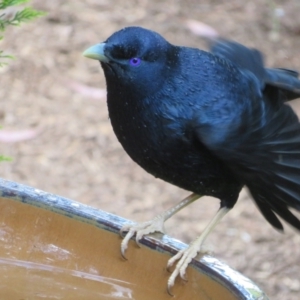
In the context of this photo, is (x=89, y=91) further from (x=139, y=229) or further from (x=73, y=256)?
(x=73, y=256)

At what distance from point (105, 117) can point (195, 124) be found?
3324 mm

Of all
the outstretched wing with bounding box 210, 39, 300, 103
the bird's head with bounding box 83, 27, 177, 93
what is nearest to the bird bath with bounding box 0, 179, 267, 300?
the bird's head with bounding box 83, 27, 177, 93

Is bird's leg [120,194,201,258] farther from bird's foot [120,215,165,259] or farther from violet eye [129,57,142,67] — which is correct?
violet eye [129,57,142,67]

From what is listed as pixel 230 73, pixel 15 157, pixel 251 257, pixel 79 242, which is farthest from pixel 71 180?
pixel 79 242

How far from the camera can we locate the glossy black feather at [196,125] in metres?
2.73

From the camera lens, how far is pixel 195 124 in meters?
2.76

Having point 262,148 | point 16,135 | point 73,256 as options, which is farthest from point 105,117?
point 73,256

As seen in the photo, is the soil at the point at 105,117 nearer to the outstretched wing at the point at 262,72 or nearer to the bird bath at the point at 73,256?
the outstretched wing at the point at 262,72

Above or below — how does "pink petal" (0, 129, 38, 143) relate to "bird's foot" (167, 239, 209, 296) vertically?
below

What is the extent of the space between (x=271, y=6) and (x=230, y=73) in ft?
15.0

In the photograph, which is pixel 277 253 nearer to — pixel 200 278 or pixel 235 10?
pixel 200 278

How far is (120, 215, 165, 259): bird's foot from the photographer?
244cm

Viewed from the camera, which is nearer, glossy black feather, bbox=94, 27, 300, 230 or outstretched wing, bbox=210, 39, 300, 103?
glossy black feather, bbox=94, 27, 300, 230

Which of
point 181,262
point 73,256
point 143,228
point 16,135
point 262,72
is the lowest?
point 16,135
